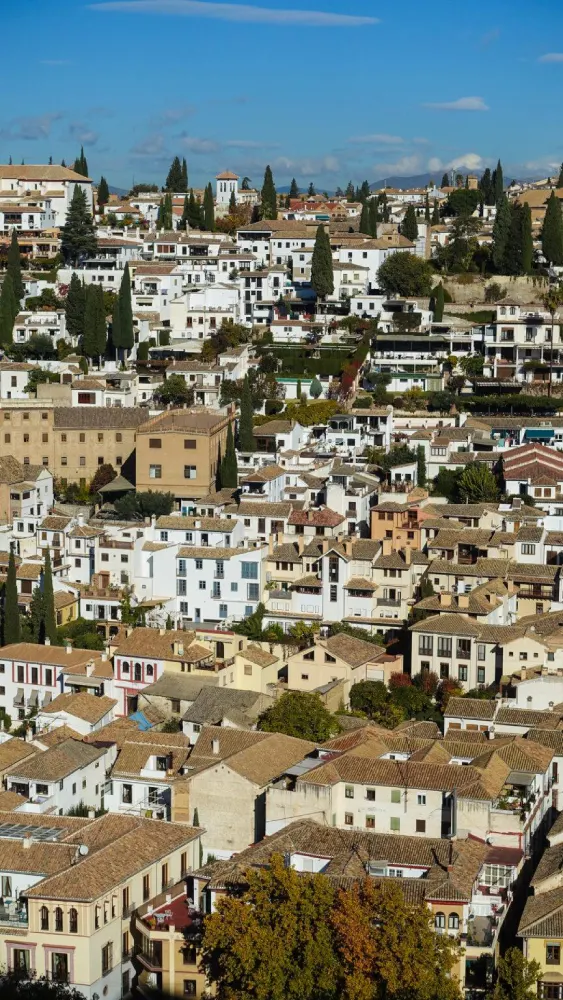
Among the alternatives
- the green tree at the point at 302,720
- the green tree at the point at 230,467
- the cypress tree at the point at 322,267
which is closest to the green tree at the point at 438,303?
the cypress tree at the point at 322,267

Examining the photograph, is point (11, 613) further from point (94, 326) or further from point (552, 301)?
point (552, 301)

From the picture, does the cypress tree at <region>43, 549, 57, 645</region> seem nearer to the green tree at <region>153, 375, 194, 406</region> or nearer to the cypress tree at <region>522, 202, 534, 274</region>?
the green tree at <region>153, 375, 194, 406</region>

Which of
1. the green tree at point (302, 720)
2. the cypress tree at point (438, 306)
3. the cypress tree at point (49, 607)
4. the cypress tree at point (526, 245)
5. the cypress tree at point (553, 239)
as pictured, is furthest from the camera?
the cypress tree at point (553, 239)

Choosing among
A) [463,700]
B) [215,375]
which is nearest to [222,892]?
[463,700]

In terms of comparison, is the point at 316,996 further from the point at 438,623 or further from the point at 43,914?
the point at 438,623

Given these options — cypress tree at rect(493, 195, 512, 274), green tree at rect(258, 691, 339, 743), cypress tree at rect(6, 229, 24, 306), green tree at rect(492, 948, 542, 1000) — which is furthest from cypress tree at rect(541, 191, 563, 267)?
green tree at rect(492, 948, 542, 1000)

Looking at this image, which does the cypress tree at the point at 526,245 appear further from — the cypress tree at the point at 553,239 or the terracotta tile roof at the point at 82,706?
the terracotta tile roof at the point at 82,706

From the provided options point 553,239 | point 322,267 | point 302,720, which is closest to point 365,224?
point 553,239
